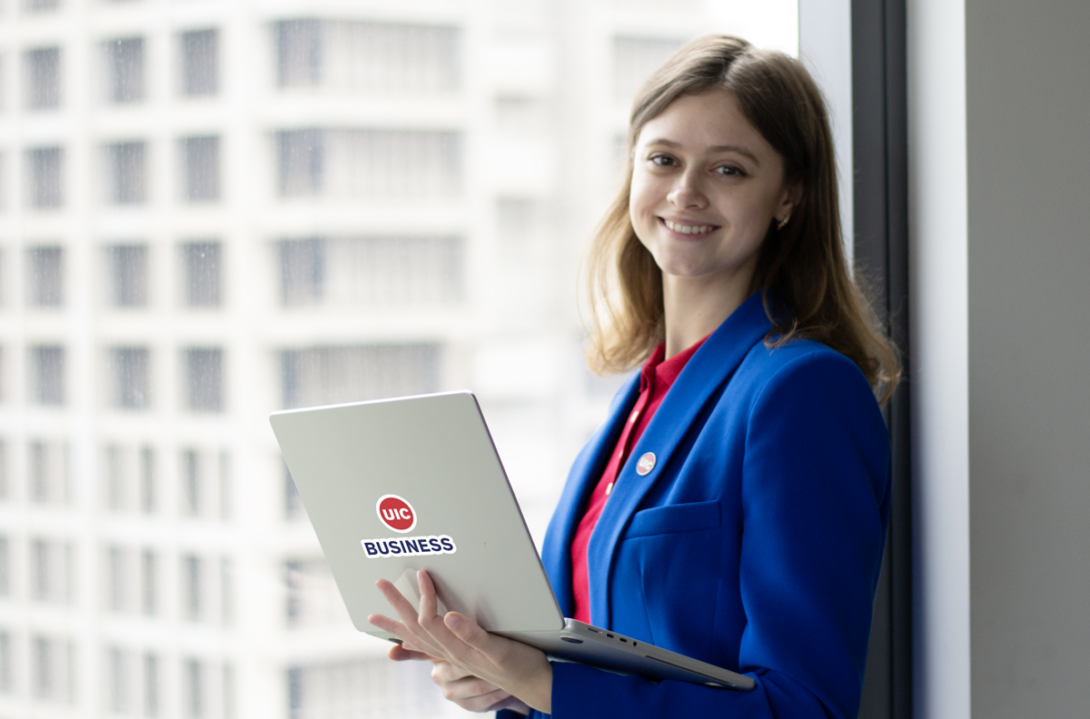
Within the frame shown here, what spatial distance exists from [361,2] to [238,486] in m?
0.80

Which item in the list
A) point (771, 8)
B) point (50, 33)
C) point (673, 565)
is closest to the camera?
point (673, 565)

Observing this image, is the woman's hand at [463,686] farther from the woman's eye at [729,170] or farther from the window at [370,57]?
the window at [370,57]

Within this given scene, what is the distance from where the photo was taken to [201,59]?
4.49 feet

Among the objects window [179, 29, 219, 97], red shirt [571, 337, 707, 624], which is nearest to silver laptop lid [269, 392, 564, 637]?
red shirt [571, 337, 707, 624]

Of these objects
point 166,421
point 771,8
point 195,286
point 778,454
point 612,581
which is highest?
point 771,8

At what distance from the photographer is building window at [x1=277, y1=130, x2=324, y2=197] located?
1.38 metres

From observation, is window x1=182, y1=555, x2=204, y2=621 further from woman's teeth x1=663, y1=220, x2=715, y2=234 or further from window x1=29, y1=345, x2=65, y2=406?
woman's teeth x1=663, y1=220, x2=715, y2=234

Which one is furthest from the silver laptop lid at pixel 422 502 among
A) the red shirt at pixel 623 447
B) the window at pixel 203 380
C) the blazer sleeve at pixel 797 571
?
the window at pixel 203 380

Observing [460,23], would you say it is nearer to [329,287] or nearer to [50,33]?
[329,287]

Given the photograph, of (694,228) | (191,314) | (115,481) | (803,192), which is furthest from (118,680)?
(803,192)

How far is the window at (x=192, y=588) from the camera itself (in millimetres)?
1387

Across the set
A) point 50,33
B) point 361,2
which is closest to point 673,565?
point 361,2

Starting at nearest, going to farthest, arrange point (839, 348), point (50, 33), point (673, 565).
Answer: point (673, 565) → point (839, 348) → point (50, 33)

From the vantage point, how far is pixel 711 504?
0.93 meters
